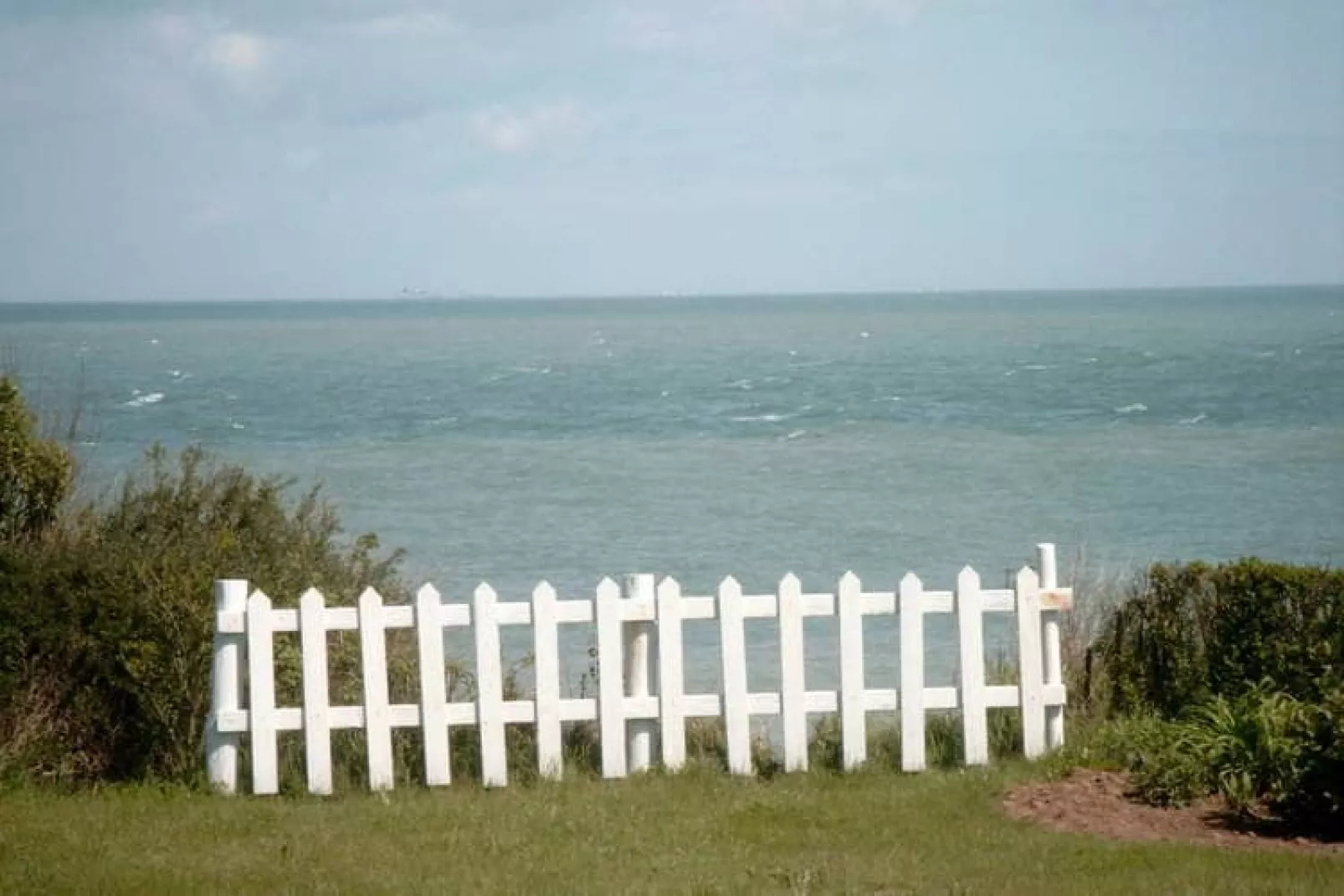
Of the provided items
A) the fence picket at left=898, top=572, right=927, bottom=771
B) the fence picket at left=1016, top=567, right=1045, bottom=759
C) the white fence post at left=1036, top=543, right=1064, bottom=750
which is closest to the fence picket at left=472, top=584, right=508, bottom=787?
the fence picket at left=898, top=572, right=927, bottom=771

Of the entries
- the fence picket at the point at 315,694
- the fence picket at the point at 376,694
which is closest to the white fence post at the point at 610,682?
the fence picket at the point at 376,694

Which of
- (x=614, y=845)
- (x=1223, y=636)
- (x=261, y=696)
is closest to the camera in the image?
(x=614, y=845)

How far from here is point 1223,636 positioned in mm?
11328

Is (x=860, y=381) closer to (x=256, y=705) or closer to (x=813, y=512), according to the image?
(x=813, y=512)

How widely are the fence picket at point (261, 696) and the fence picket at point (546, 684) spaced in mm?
1484

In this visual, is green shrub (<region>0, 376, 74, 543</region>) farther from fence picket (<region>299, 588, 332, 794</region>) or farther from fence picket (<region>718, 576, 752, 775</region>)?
fence picket (<region>718, 576, 752, 775</region>)

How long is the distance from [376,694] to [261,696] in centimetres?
63

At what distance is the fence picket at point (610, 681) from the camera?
10633 millimetres

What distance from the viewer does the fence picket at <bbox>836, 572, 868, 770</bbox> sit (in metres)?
10.8

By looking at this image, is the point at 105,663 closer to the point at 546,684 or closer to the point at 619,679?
the point at 546,684

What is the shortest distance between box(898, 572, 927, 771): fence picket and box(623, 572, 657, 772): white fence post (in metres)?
1.46

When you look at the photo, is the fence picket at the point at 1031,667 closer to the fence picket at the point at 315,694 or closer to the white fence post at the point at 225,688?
the fence picket at the point at 315,694

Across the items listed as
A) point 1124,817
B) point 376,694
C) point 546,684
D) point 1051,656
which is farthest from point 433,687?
point 1124,817

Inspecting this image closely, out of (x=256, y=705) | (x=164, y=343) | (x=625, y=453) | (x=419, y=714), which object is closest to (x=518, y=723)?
(x=419, y=714)
